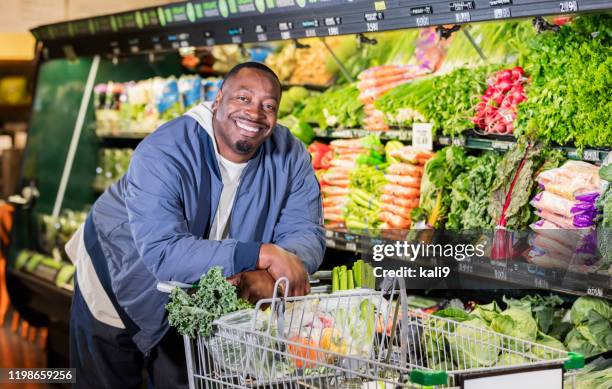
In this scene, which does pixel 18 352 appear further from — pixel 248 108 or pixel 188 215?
pixel 248 108

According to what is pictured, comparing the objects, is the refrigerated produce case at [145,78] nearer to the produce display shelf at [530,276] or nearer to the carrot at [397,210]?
the produce display shelf at [530,276]

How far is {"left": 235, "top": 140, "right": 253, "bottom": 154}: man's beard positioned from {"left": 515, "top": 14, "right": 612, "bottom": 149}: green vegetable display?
140 centimetres

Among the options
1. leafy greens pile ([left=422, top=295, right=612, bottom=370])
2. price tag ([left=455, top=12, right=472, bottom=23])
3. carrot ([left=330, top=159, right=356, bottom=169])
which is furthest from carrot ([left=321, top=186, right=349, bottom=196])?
price tag ([left=455, top=12, right=472, bottom=23])

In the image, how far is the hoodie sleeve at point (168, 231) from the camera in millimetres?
3010

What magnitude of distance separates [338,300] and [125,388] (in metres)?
1.51

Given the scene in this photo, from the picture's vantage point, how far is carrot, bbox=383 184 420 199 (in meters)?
5.06

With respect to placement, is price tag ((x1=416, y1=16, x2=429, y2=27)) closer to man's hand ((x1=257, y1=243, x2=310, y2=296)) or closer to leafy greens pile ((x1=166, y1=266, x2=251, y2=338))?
man's hand ((x1=257, y1=243, x2=310, y2=296))

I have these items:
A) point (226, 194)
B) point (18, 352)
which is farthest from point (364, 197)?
point (18, 352)

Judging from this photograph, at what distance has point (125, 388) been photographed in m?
→ 3.96

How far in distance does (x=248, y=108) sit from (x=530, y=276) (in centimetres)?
141

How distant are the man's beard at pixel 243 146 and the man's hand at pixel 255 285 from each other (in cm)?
54

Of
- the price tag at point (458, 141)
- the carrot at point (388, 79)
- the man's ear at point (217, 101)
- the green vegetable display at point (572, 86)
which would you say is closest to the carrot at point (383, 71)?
the carrot at point (388, 79)

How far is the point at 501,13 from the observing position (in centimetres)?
368

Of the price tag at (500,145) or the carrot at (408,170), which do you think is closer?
the price tag at (500,145)
